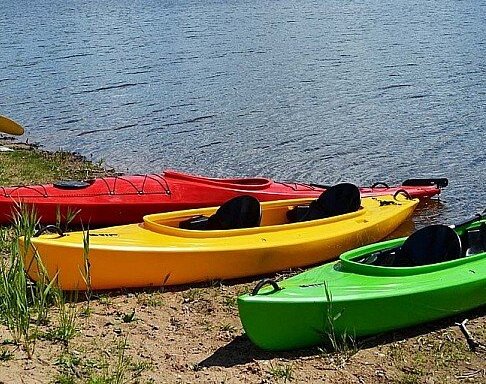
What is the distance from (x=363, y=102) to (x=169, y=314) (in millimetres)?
10040

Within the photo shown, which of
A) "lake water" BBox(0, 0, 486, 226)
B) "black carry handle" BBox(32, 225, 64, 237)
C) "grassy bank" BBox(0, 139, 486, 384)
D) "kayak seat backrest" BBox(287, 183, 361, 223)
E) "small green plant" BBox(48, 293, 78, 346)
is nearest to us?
"grassy bank" BBox(0, 139, 486, 384)

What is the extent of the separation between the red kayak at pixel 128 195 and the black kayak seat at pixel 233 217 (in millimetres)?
1058

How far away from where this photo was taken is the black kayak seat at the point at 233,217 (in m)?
6.37

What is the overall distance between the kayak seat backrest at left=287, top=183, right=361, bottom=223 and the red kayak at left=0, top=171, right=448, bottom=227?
0.81 m

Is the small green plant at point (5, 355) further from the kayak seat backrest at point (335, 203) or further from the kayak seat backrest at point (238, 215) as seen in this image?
the kayak seat backrest at point (335, 203)

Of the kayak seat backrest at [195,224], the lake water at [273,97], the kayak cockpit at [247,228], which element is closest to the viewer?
the kayak cockpit at [247,228]

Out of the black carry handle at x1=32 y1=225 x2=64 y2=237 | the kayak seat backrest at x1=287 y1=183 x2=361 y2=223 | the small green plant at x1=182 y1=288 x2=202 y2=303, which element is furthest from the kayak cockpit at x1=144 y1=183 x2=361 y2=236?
the black carry handle at x1=32 y1=225 x2=64 y2=237

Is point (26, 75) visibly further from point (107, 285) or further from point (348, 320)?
point (348, 320)

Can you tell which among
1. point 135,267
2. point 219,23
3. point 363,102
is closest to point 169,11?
point 219,23

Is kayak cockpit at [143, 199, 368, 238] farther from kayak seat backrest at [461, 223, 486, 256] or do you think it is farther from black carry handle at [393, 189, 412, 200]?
kayak seat backrest at [461, 223, 486, 256]

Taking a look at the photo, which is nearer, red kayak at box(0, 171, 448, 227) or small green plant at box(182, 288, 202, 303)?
small green plant at box(182, 288, 202, 303)

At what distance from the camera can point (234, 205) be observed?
6.47m

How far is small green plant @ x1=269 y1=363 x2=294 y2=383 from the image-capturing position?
4238mm

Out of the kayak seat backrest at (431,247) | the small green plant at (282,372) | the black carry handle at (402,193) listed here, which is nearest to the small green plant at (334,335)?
the small green plant at (282,372)
